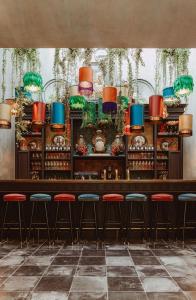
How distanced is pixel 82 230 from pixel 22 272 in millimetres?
2141

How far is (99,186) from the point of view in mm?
6137

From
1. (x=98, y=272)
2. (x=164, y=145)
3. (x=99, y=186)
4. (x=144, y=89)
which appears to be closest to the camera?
(x=98, y=272)

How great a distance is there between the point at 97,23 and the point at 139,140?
567cm

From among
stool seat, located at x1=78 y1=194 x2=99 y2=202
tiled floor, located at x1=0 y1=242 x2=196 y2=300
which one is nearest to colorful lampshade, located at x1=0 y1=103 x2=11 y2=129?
stool seat, located at x1=78 y1=194 x2=99 y2=202

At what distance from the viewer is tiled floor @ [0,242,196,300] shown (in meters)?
3.37

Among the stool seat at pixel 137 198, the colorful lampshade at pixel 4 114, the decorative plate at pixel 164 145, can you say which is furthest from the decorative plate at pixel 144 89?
the colorful lampshade at pixel 4 114

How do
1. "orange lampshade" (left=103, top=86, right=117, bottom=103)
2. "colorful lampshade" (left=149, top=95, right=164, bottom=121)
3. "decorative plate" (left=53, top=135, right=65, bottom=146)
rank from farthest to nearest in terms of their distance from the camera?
"decorative plate" (left=53, top=135, right=65, bottom=146), "colorful lampshade" (left=149, top=95, right=164, bottom=121), "orange lampshade" (left=103, top=86, right=117, bottom=103)

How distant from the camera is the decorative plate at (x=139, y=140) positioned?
28.1 feet

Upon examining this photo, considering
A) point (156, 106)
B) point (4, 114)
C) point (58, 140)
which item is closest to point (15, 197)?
point (4, 114)

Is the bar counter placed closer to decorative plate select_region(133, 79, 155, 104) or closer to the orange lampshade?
the orange lampshade

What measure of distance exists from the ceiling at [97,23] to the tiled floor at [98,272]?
109 inches

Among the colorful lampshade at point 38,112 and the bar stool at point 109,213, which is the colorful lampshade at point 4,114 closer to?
the colorful lampshade at point 38,112

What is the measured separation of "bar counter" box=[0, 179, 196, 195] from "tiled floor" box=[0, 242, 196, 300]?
1050 mm

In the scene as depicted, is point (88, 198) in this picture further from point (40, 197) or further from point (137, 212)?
point (137, 212)
